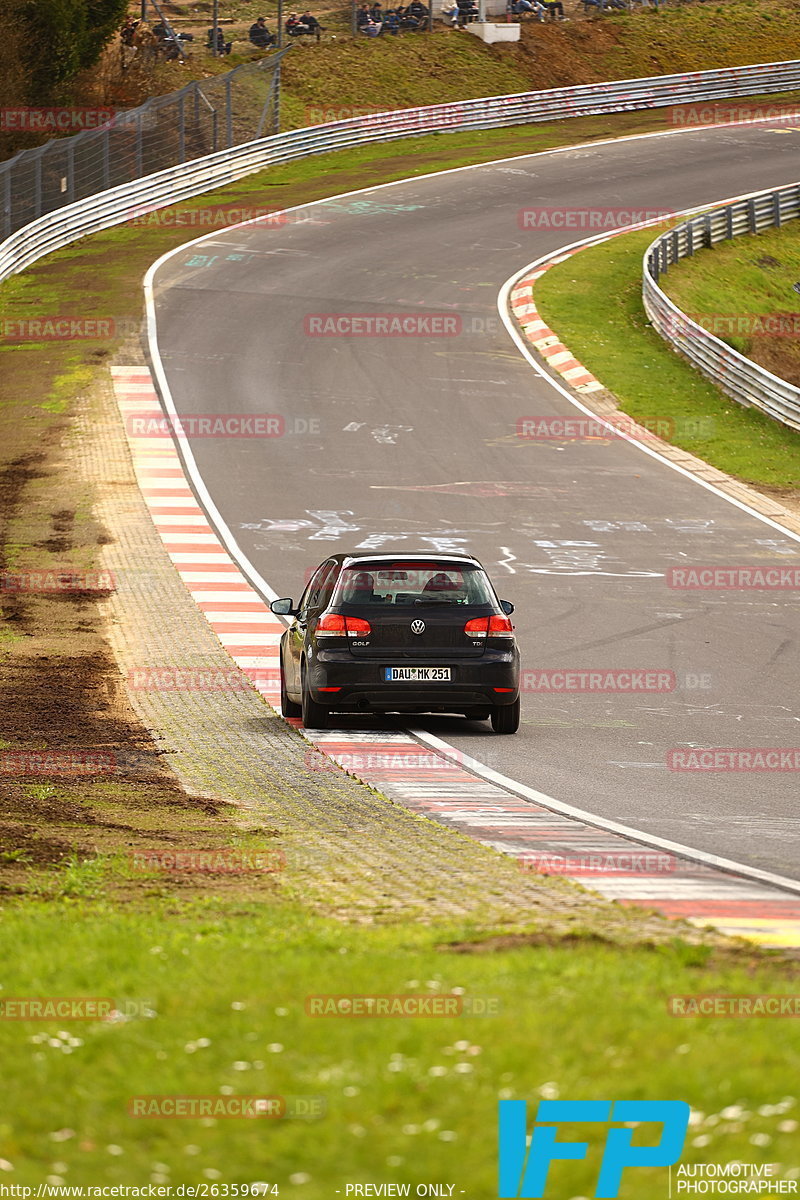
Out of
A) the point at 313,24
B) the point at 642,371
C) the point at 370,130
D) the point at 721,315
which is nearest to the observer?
the point at 642,371

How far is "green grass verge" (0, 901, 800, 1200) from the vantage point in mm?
4363

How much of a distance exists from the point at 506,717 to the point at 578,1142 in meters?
10.1

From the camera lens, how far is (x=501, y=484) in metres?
28.5

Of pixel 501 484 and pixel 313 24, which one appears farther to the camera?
pixel 313 24

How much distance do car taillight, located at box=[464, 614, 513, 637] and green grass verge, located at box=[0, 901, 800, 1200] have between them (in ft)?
25.3

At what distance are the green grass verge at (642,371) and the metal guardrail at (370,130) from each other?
14.4 meters

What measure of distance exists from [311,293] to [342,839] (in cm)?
3343

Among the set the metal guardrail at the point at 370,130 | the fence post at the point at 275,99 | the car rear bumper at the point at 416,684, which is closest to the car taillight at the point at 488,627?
the car rear bumper at the point at 416,684

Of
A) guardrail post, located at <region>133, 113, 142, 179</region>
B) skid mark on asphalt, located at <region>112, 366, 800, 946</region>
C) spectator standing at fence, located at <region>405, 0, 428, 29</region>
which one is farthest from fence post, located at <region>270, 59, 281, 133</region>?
skid mark on asphalt, located at <region>112, 366, 800, 946</region>

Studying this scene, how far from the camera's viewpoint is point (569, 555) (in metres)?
23.9

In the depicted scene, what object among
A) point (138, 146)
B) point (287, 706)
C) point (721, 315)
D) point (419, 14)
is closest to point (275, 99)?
point (138, 146)

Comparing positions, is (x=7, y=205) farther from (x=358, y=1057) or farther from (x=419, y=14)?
(x=358, y=1057)

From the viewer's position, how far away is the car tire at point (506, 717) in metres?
14.4

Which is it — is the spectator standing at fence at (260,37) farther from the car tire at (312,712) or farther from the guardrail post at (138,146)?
the car tire at (312,712)
